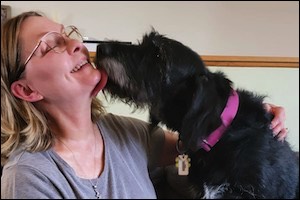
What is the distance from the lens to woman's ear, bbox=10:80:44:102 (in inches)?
30.8

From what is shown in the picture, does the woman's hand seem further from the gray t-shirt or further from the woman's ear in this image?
the woman's ear

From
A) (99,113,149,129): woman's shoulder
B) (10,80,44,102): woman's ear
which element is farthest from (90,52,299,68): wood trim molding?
(10,80,44,102): woman's ear

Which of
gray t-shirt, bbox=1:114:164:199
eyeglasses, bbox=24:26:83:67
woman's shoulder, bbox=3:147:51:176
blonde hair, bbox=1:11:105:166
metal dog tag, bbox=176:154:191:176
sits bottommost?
metal dog tag, bbox=176:154:191:176

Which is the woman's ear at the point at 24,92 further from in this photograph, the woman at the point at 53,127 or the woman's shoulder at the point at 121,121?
the woman's shoulder at the point at 121,121

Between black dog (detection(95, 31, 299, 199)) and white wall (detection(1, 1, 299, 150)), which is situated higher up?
white wall (detection(1, 1, 299, 150))

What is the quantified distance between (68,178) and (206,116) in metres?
0.33

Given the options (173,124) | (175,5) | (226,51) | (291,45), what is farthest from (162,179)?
(291,45)

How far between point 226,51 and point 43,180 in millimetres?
2024

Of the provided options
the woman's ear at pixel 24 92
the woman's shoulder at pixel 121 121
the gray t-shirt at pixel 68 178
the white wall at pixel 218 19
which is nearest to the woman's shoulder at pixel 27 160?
the gray t-shirt at pixel 68 178

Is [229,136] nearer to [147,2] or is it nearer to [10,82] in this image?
[10,82]

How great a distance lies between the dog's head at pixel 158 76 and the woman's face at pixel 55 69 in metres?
0.10

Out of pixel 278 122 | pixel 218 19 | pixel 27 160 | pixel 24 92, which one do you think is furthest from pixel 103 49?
pixel 218 19

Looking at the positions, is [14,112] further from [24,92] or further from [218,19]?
[218,19]

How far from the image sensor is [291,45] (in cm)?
271
